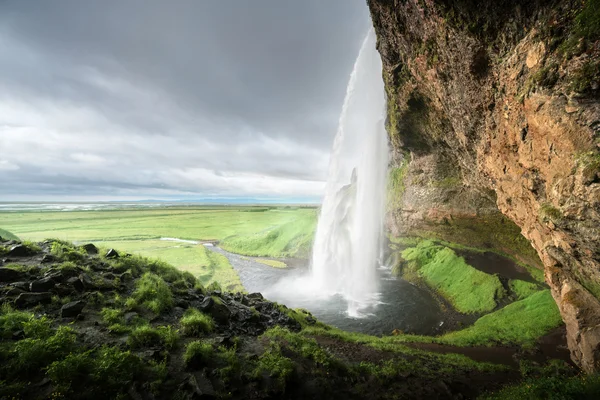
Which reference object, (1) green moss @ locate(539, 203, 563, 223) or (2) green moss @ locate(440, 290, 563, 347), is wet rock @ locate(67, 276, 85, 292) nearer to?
(2) green moss @ locate(440, 290, 563, 347)

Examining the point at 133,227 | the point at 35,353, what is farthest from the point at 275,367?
the point at 133,227

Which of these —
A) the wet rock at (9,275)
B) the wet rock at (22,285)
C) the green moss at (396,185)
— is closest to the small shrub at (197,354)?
the wet rock at (22,285)

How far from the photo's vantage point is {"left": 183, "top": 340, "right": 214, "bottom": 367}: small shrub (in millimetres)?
8788

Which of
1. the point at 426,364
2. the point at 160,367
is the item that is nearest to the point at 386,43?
the point at 426,364

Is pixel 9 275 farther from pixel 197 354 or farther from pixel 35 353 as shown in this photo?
pixel 197 354

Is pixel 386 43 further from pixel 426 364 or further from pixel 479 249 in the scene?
pixel 479 249

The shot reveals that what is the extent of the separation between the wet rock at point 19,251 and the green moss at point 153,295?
7.03 m

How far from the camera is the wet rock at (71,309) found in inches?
404

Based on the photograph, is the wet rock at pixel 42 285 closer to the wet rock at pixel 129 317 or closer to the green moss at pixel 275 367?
the wet rock at pixel 129 317

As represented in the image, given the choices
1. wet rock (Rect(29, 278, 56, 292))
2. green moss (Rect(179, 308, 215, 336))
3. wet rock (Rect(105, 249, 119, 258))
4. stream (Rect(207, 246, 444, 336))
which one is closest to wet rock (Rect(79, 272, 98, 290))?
wet rock (Rect(29, 278, 56, 292))

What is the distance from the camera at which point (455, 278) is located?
2648 centimetres

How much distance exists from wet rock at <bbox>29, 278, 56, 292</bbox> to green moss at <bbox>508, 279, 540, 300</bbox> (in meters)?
31.6

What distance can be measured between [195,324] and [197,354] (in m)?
2.75

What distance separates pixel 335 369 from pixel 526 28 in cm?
1552
